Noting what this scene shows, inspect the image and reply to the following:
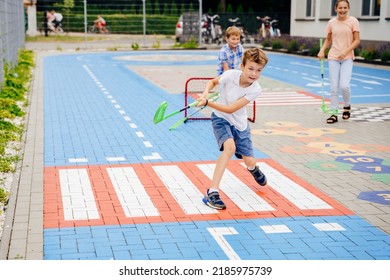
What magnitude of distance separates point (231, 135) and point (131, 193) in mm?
1332

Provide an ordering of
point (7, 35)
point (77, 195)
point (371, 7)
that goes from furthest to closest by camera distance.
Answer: point (371, 7) → point (7, 35) → point (77, 195)

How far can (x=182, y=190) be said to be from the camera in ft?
25.9

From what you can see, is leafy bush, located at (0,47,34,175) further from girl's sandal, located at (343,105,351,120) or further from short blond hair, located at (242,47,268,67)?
girl's sandal, located at (343,105,351,120)

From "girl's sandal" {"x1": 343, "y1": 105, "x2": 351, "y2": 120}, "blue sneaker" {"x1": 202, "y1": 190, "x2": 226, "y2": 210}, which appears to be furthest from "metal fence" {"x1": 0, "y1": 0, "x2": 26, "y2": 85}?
"blue sneaker" {"x1": 202, "y1": 190, "x2": 226, "y2": 210}

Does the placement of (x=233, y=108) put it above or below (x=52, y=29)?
below

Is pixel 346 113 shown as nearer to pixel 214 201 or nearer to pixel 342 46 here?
pixel 342 46

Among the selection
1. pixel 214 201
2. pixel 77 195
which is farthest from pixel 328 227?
pixel 77 195

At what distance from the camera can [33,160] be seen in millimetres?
9414

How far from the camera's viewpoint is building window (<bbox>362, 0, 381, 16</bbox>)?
28.0m

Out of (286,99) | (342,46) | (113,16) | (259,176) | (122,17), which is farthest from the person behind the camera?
(113,16)

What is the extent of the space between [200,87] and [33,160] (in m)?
8.48

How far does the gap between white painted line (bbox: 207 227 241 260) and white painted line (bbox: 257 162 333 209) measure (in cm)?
111

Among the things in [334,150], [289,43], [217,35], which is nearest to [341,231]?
[334,150]
